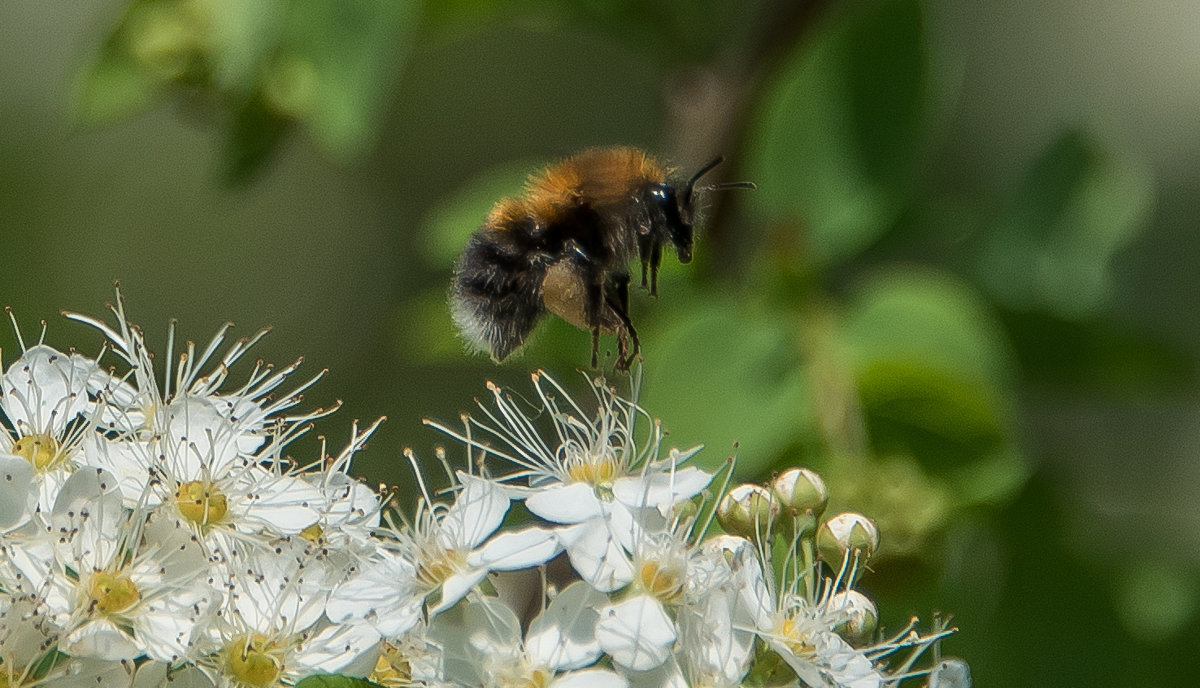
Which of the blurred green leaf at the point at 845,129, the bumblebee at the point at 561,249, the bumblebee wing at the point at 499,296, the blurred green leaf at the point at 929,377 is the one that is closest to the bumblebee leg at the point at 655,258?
the bumblebee at the point at 561,249

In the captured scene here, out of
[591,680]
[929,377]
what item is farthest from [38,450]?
[929,377]

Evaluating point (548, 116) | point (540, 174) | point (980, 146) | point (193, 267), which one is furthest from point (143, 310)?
point (540, 174)

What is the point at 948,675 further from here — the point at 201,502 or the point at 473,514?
the point at 201,502

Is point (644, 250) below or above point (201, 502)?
above

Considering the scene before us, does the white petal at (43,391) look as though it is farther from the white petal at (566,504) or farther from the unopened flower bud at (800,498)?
the unopened flower bud at (800,498)

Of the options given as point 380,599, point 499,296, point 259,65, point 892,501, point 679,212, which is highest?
point 259,65

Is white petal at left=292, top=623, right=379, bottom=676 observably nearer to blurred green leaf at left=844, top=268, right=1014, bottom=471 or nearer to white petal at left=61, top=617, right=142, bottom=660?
white petal at left=61, top=617, right=142, bottom=660

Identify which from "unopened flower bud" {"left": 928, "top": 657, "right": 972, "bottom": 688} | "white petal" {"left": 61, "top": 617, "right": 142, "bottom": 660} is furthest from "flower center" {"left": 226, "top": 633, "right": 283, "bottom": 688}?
"unopened flower bud" {"left": 928, "top": 657, "right": 972, "bottom": 688}

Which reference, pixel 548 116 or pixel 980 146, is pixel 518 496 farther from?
pixel 548 116
